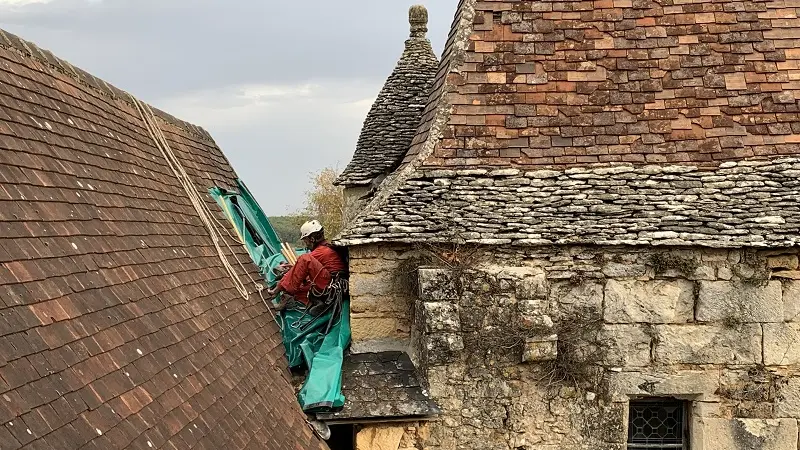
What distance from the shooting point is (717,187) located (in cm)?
732

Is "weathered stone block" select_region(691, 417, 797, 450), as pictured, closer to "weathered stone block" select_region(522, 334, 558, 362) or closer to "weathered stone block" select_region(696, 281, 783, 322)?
"weathered stone block" select_region(696, 281, 783, 322)

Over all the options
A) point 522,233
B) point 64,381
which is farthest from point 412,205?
point 64,381

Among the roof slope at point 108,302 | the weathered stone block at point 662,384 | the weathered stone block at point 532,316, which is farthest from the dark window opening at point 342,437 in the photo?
the weathered stone block at point 662,384

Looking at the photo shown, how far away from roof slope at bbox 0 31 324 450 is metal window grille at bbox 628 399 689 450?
3248mm

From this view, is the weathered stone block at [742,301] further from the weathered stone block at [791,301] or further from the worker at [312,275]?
the worker at [312,275]

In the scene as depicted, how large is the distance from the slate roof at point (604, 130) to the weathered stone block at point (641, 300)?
1.45 feet

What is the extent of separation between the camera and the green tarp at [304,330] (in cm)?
632

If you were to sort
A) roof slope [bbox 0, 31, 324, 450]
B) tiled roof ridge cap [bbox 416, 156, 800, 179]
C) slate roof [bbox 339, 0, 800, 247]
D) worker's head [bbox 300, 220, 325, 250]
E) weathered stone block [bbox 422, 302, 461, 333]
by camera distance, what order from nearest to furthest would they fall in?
1. roof slope [bbox 0, 31, 324, 450]
2. weathered stone block [bbox 422, 302, 461, 333]
3. slate roof [bbox 339, 0, 800, 247]
4. tiled roof ridge cap [bbox 416, 156, 800, 179]
5. worker's head [bbox 300, 220, 325, 250]

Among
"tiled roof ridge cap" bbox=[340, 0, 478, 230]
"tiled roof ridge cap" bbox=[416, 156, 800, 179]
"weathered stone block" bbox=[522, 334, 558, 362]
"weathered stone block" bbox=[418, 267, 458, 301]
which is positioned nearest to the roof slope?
"weathered stone block" bbox=[418, 267, 458, 301]

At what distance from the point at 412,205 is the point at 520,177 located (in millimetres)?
1092

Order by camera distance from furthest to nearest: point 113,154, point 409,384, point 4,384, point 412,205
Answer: point 412,205
point 409,384
point 113,154
point 4,384

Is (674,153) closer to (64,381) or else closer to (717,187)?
(717,187)

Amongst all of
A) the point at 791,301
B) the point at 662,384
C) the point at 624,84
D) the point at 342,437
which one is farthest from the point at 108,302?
the point at 791,301

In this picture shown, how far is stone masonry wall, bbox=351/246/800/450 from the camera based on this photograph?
22.3 feet
